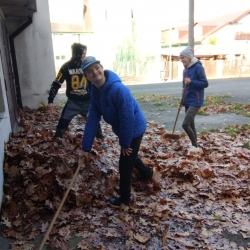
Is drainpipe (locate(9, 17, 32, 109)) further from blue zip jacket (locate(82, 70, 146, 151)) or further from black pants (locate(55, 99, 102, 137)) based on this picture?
blue zip jacket (locate(82, 70, 146, 151))

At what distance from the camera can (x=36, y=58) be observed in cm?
915

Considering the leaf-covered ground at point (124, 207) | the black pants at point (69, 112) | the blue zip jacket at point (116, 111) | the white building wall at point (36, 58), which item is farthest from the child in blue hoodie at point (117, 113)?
the white building wall at point (36, 58)

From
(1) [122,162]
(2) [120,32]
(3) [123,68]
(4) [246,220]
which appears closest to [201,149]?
(4) [246,220]

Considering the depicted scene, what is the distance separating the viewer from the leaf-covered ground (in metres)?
2.78

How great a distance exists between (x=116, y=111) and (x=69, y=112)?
7.86ft

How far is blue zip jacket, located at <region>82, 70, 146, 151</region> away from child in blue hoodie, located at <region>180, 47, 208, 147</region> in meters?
2.07

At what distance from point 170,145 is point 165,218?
271cm

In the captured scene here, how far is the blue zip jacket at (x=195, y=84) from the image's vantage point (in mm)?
4742

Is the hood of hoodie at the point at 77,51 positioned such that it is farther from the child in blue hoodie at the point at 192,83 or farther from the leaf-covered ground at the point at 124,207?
the child in blue hoodie at the point at 192,83

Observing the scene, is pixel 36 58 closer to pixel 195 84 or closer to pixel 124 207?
pixel 195 84

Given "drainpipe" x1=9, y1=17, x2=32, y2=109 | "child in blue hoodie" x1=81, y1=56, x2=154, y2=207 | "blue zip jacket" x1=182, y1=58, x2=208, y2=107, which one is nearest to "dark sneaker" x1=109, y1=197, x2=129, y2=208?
"child in blue hoodie" x1=81, y1=56, x2=154, y2=207

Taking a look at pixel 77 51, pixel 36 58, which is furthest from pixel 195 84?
Result: pixel 36 58

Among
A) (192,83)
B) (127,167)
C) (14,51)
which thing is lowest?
(127,167)

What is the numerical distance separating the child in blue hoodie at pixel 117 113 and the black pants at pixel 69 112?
203 cm
